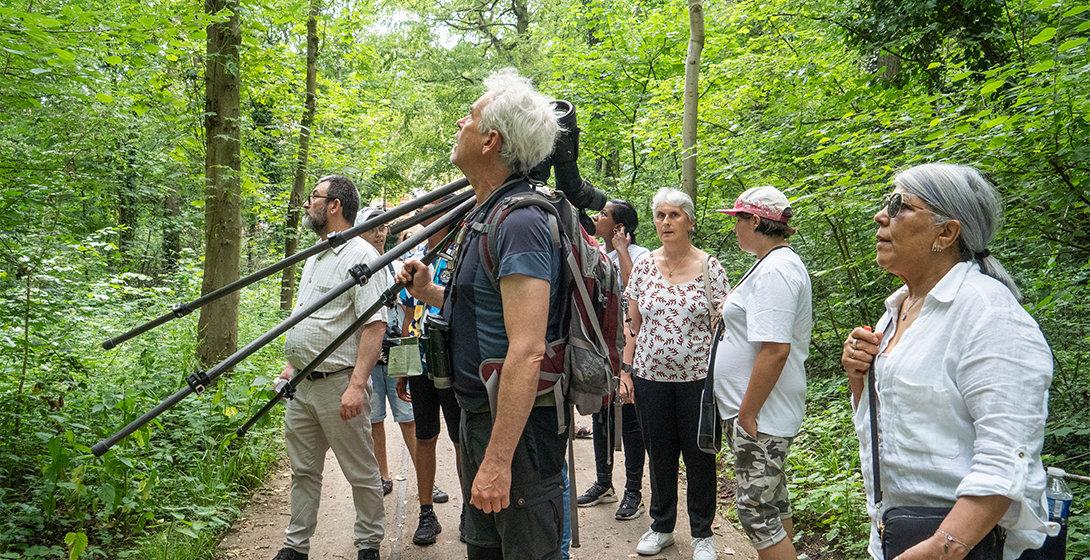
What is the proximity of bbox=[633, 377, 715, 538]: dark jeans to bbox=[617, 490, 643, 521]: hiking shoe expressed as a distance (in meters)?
0.56

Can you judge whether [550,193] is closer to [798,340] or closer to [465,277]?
[465,277]

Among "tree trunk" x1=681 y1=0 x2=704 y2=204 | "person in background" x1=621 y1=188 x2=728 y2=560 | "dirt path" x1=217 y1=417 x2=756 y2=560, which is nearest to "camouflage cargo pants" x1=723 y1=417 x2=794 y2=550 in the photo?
"person in background" x1=621 y1=188 x2=728 y2=560

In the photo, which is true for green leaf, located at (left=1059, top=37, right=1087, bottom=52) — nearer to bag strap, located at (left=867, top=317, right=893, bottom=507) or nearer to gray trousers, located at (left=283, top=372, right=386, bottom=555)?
bag strap, located at (left=867, top=317, right=893, bottom=507)

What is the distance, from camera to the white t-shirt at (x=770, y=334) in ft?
9.87

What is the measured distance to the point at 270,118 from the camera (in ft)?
43.2

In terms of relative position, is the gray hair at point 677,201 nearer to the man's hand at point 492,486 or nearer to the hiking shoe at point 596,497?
the hiking shoe at point 596,497

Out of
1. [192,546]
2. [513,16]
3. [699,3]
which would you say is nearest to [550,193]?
[192,546]

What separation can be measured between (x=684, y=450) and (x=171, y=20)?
15.7ft

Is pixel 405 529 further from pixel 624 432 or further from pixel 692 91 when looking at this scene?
pixel 692 91

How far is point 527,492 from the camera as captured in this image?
7.24 ft

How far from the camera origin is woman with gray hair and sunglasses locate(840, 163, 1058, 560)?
1.57 metres

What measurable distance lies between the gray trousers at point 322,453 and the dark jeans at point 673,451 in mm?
1640

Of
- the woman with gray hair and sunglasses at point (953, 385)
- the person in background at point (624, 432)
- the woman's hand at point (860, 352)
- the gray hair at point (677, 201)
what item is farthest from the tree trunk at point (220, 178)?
the woman with gray hair and sunglasses at point (953, 385)

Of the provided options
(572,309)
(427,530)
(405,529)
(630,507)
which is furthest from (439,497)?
(572,309)
